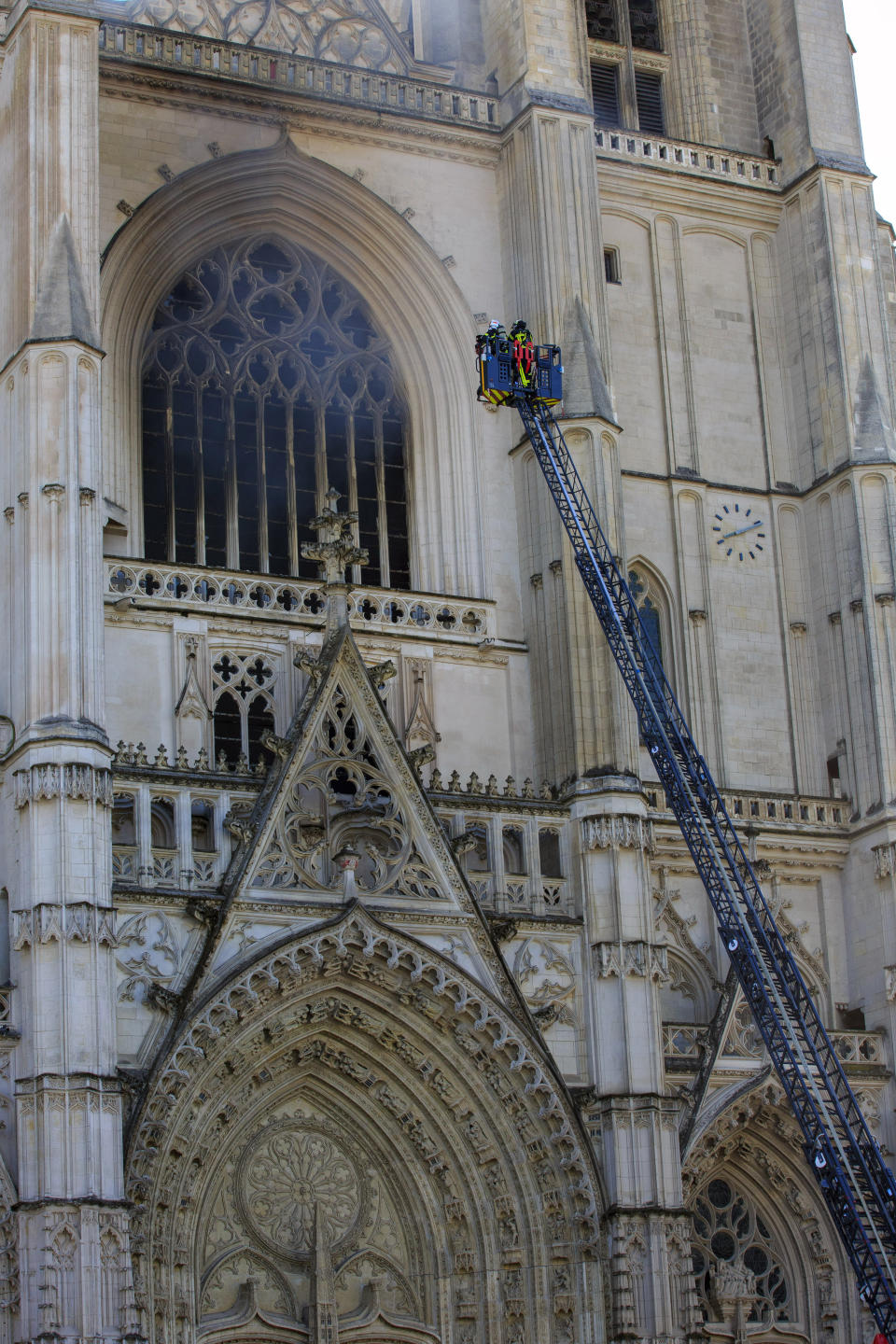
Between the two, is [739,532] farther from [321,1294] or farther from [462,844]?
[321,1294]

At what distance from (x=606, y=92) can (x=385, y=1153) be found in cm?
1543

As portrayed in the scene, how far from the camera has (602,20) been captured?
35625 mm

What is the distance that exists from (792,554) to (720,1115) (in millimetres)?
7682

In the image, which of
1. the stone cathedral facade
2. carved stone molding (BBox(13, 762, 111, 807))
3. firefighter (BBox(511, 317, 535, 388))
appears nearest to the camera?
carved stone molding (BBox(13, 762, 111, 807))

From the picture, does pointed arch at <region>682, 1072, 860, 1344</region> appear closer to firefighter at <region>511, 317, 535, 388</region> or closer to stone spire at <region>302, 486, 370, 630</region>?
stone spire at <region>302, 486, 370, 630</region>

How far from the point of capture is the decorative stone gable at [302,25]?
32219 mm

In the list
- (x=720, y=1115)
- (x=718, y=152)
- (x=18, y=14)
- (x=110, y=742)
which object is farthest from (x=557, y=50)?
(x=720, y=1115)

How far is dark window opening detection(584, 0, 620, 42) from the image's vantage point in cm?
3538

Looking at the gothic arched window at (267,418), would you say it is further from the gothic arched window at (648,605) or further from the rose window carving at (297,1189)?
the rose window carving at (297,1189)

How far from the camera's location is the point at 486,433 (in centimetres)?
3048

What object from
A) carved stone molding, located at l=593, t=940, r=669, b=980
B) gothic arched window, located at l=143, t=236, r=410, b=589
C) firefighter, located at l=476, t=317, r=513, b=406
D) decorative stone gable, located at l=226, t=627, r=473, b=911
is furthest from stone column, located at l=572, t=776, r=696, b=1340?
gothic arched window, located at l=143, t=236, r=410, b=589

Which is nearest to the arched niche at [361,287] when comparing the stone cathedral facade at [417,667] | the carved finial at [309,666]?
the stone cathedral facade at [417,667]

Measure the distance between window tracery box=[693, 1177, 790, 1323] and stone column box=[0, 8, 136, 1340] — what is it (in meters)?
7.38

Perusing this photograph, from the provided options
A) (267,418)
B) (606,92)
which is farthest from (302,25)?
(267,418)
